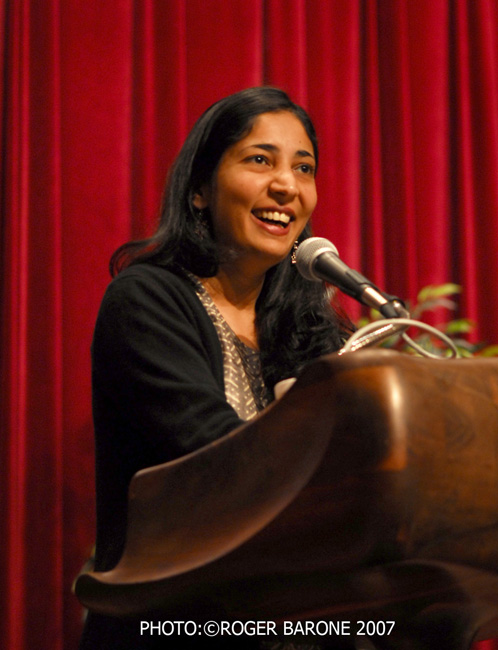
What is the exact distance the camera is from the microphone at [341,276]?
2.59ft

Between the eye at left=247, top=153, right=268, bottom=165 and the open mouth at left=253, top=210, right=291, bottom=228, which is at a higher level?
the eye at left=247, top=153, right=268, bottom=165

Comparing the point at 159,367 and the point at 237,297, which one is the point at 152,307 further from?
the point at 237,297

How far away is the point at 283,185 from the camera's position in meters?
1.35

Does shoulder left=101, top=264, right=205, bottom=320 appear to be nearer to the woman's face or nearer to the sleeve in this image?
the sleeve

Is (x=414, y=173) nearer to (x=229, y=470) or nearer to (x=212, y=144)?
(x=212, y=144)

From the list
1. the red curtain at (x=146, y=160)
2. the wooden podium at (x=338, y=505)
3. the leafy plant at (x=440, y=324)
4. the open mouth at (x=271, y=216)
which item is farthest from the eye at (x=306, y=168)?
the red curtain at (x=146, y=160)

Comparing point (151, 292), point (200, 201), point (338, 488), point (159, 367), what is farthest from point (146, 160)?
point (338, 488)

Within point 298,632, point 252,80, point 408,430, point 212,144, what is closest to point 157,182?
point 252,80

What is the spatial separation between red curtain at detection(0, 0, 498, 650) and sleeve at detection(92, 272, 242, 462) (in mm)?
1159

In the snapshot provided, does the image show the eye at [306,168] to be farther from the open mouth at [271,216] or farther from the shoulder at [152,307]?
the shoulder at [152,307]

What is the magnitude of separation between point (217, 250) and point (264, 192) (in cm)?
13

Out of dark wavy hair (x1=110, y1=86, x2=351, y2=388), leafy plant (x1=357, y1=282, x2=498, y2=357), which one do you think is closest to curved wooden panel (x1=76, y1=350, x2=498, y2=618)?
dark wavy hair (x1=110, y1=86, x2=351, y2=388)

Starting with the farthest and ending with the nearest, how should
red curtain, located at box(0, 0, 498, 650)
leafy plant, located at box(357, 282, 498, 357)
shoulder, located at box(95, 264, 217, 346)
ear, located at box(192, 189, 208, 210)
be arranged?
red curtain, located at box(0, 0, 498, 650)
leafy plant, located at box(357, 282, 498, 357)
ear, located at box(192, 189, 208, 210)
shoulder, located at box(95, 264, 217, 346)

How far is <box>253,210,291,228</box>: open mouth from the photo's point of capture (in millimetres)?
1353
